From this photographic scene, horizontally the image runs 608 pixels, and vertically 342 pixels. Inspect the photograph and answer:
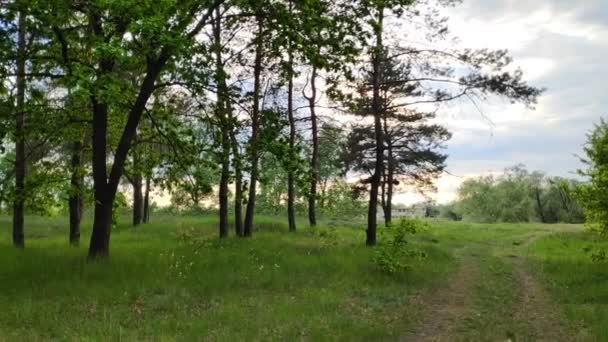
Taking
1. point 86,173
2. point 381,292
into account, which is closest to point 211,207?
point 86,173

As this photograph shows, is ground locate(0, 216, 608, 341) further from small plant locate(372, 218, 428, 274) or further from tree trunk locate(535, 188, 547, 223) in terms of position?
tree trunk locate(535, 188, 547, 223)

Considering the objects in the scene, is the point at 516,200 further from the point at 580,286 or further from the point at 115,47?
the point at 115,47

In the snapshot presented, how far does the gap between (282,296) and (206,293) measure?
5.85 ft

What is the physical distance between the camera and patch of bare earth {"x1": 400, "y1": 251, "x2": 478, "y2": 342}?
9289 mm

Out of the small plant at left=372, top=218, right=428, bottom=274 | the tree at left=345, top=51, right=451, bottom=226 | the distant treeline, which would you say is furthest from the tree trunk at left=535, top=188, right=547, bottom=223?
the small plant at left=372, top=218, right=428, bottom=274

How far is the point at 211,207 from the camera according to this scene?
58.5 metres

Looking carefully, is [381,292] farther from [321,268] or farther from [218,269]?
[218,269]

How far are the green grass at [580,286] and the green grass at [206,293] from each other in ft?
10.9

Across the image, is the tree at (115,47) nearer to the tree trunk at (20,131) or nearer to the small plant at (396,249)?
the tree trunk at (20,131)

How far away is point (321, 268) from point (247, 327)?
6.89m

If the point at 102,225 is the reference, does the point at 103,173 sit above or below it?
above

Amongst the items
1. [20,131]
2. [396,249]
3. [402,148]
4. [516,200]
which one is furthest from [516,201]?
[20,131]

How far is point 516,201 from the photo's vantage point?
80000mm

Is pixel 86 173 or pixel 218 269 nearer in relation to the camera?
pixel 218 269
